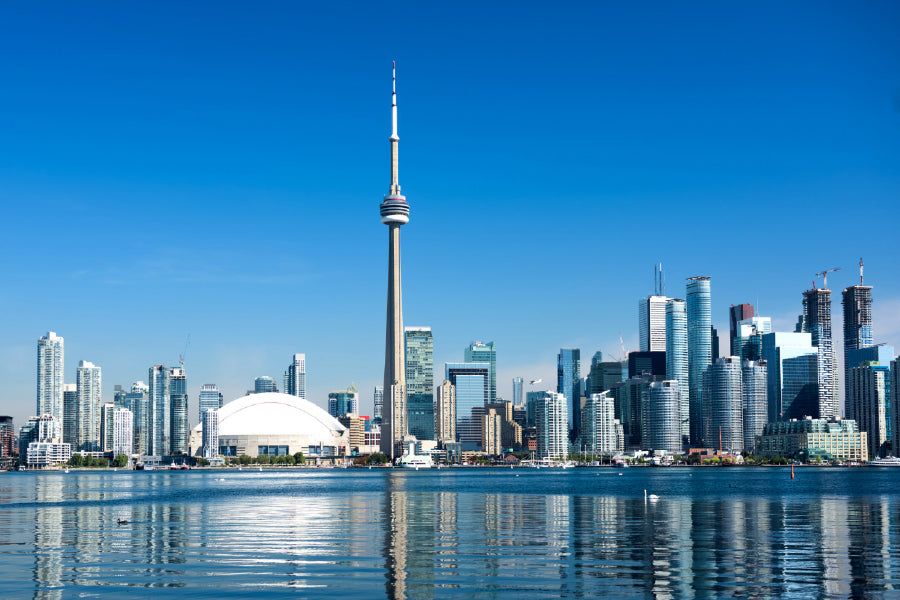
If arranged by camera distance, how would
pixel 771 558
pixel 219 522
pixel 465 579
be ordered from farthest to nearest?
pixel 219 522 → pixel 771 558 → pixel 465 579

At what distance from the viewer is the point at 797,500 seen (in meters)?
116

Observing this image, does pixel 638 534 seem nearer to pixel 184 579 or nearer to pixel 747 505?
pixel 184 579

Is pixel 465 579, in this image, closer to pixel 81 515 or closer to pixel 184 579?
pixel 184 579

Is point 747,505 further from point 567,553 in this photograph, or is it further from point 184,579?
point 184,579

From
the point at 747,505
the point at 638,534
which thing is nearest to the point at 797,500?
the point at 747,505

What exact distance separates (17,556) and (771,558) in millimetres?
40254

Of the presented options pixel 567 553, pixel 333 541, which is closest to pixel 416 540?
pixel 333 541

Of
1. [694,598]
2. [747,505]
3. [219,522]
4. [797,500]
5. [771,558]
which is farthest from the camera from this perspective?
[797,500]

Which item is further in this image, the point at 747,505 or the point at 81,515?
the point at 747,505

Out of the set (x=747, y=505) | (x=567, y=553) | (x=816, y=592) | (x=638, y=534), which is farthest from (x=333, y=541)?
(x=747, y=505)

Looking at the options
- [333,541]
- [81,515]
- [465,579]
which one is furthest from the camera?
[81,515]

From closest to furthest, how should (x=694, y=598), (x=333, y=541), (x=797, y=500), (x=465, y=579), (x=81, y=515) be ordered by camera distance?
(x=694, y=598), (x=465, y=579), (x=333, y=541), (x=81, y=515), (x=797, y=500)

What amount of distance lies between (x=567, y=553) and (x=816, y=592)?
53.4 feet

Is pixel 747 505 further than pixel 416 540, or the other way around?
pixel 747 505
